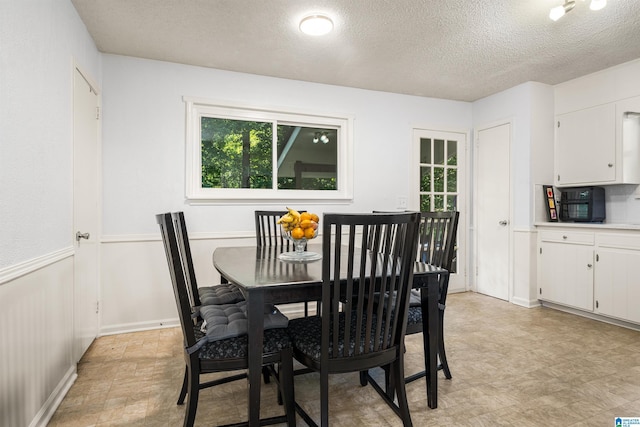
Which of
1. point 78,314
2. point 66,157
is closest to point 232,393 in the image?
point 78,314

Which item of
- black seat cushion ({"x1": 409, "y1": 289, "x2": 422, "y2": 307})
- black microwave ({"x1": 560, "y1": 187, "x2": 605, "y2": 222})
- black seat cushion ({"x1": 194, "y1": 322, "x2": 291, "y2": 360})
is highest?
black microwave ({"x1": 560, "y1": 187, "x2": 605, "y2": 222})

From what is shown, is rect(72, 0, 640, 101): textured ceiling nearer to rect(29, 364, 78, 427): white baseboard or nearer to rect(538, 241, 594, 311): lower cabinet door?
rect(538, 241, 594, 311): lower cabinet door

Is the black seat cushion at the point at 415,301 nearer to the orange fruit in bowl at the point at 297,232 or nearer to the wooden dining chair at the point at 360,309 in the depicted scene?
the wooden dining chair at the point at 360,309

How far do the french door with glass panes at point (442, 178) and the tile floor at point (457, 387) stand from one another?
1576 millimetres

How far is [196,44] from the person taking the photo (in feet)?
9.68

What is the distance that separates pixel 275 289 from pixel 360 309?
1.18 ft

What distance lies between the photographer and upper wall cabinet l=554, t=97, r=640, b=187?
339 centimetres

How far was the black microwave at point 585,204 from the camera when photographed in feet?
11.8

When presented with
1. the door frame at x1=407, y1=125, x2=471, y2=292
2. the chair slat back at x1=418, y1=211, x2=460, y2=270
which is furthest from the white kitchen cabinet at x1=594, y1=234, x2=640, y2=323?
the chair slat back at x1=418, y1=211, x2=460, y2=270

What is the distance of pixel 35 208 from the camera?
1754 mm

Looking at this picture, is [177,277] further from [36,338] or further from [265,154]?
[265,154]

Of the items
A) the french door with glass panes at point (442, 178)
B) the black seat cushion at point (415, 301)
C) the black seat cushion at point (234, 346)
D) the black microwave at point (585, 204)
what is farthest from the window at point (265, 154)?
the black microwave at point (585, 204)

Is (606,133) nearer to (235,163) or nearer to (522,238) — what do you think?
(522,238)

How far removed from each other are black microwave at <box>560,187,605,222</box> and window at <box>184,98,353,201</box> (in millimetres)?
2309
